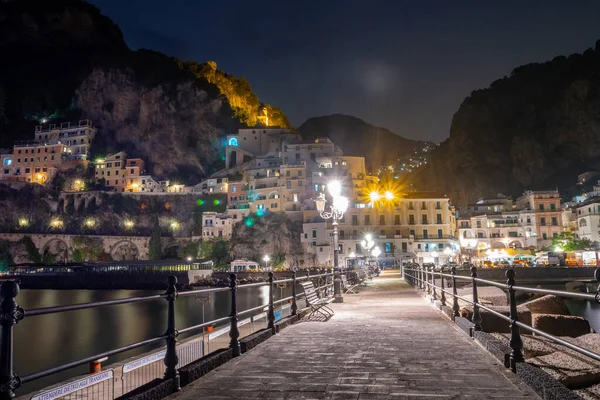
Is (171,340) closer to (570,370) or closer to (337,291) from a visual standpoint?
(570,370)

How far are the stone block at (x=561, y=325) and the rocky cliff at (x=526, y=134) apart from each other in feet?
287

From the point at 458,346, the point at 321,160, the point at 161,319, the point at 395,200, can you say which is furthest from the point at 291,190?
the point at 458,346

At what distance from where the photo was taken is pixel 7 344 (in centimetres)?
290

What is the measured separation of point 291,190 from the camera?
81625 millimetres

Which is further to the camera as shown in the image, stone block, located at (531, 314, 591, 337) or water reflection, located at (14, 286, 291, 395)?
water reflection, located at (14, 286, 291, 395)

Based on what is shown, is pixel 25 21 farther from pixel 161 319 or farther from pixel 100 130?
pixel 161 319

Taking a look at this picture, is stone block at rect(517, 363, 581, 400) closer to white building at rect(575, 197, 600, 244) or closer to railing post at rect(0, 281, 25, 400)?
railing post at rect(0, 281, 25, 400)

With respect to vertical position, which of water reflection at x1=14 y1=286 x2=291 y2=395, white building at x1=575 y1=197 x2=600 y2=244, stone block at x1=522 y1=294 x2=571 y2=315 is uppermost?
white building at x1=575 y1=197 x2=600 y2=244

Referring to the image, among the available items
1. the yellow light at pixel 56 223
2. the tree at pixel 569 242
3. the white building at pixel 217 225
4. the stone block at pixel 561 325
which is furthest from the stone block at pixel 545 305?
the yellow light at pixel 56 223

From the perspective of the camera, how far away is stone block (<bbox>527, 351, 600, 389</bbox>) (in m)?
7.12

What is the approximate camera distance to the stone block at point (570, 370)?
712cm

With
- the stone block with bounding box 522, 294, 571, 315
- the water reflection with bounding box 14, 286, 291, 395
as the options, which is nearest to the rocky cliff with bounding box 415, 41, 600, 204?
the water reflection with bounding box 14, 286, 291, 395

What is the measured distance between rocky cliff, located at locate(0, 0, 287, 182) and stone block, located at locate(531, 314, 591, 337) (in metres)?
92.8

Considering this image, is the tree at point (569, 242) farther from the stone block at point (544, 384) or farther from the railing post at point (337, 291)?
the stone block at point (544, 384)
